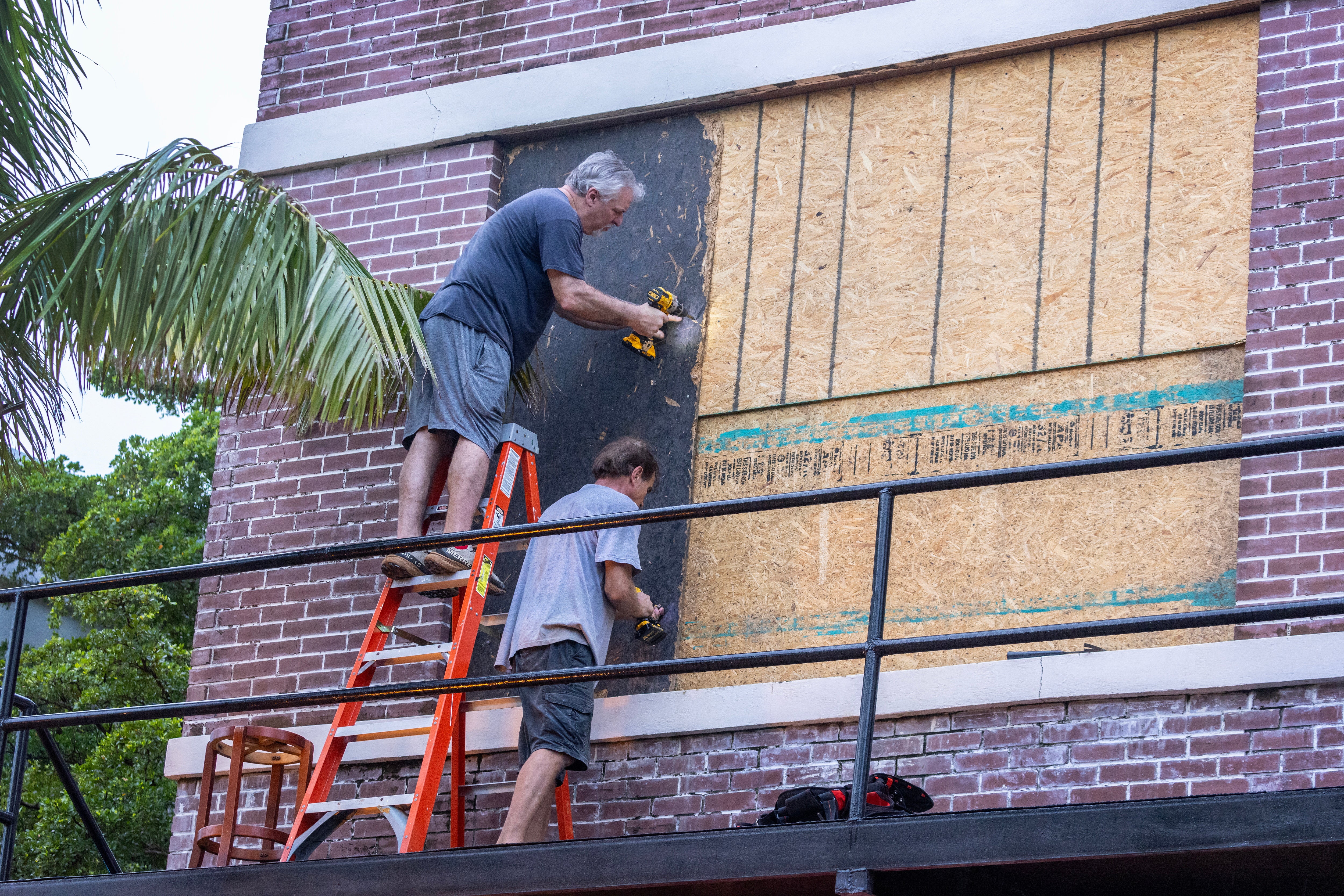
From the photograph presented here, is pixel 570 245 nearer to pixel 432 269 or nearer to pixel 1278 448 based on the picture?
pixel 432 269

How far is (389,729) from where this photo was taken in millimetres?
6453

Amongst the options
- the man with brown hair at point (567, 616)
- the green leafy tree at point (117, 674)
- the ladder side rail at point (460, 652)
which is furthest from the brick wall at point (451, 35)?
the green leafy tree at point (117, 674)


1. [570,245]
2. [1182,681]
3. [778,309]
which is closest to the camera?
[1182,681]

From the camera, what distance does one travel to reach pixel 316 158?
27.5 feet

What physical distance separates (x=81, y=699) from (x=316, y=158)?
8806 mm

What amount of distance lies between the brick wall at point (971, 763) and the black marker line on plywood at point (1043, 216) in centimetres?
152

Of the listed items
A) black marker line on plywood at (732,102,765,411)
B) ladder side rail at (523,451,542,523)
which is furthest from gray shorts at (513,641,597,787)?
black marker line on plywood at (732,102,765,411)

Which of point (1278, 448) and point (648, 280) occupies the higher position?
point (648, 280)

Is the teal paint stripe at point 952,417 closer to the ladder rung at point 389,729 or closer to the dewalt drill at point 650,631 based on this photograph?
the dewalt drill at point 650,631

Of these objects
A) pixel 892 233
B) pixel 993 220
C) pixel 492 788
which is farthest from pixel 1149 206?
pixel 492 788

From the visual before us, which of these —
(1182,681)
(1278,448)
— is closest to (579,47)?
(1182,681)

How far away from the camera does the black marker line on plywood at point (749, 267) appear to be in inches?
286

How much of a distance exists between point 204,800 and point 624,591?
1.92 metres

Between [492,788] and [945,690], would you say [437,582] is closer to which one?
[492,788]
